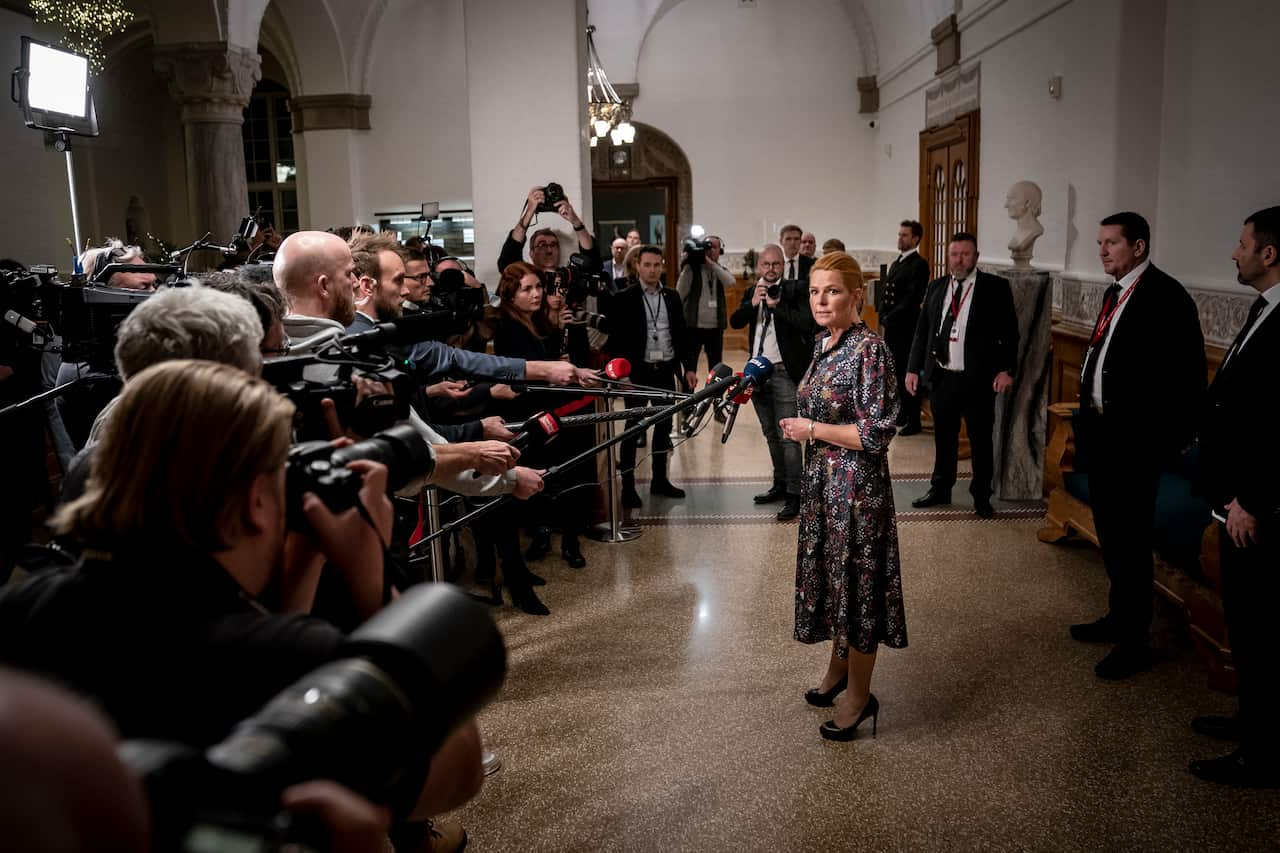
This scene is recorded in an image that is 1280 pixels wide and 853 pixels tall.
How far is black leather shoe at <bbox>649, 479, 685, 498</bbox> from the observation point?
612 cm

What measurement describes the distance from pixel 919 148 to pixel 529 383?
8.37 meters

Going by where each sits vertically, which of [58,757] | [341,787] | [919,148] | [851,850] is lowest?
[851,850]

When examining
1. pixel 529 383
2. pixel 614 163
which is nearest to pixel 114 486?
pixel 529 383

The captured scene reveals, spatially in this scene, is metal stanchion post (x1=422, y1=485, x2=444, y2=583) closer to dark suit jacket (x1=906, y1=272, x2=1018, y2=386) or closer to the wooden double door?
dark suit jacket (x1=906, y1=272, x2=1018, y2=386)

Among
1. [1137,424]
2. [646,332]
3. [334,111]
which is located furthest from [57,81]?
[334,111]

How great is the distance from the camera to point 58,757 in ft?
1.58

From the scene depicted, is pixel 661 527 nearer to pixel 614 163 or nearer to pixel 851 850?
pixel 851 850

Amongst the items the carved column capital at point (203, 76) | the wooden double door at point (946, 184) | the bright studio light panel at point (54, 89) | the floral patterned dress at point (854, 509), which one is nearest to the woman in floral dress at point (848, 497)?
the floral patterned dress at point (854, 509)

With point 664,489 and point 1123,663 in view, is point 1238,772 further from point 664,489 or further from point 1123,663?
point 664,489

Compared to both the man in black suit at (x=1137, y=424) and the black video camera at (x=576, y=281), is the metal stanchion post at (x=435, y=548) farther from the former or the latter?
the man in black suit at (x=1137, y=424)

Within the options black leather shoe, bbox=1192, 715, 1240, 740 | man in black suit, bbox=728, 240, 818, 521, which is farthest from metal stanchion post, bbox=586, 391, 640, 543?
black leather shoe, bbox=1192, 715, 1240, 740

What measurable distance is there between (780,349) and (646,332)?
782mm

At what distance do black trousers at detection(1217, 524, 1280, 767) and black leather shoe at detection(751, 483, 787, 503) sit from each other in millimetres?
3195

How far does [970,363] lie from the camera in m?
5.56
